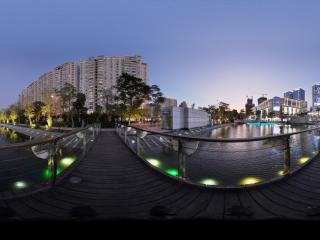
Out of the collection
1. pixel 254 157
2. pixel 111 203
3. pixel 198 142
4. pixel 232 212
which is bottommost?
pixel 111 203

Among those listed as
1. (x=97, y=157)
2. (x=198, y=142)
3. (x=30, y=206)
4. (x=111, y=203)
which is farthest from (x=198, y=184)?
(x=97, y=157)

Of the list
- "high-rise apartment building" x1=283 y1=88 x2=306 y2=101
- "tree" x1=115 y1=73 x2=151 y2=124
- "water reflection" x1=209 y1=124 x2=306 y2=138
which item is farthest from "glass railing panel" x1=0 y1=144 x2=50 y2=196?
"high-rise apartment building" x1=283 y1=88 x2=306 y2=101

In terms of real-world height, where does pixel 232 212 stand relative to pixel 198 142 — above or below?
below

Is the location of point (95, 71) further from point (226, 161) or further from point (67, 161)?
point (226, 161)

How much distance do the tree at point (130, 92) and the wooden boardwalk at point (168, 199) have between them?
16.1 metres

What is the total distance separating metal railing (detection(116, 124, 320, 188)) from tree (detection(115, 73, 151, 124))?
51.6 ft

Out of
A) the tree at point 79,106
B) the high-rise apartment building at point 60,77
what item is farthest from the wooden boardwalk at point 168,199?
the high-rise apartment building at point 60,77

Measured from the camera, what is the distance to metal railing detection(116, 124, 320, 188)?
8.76ft

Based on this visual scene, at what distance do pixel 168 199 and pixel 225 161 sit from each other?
1.17 metres

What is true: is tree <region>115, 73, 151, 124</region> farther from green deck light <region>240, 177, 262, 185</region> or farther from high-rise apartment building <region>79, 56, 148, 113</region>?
high-rise apartment building <region>79, 56, 148, 113</region>

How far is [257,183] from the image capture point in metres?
2.58

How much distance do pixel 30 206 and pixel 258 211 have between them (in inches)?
96.2

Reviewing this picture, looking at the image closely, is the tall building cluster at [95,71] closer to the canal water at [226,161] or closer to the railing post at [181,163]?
the canal water at [226,161]

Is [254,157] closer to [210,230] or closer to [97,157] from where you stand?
[210,230]
